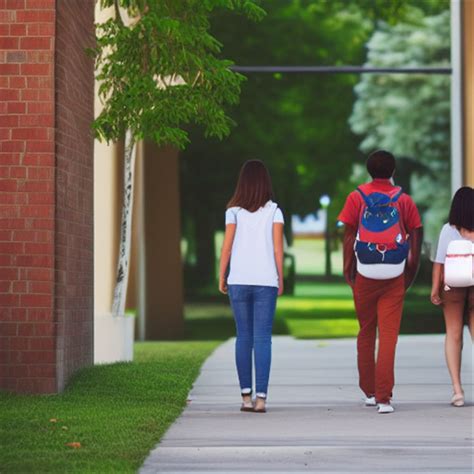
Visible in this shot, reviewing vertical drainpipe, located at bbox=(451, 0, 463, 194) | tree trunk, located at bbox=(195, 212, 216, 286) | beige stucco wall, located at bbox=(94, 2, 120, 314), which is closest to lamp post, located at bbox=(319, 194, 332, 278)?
tree trunk, located at bbox=(195, 212, 216, 286)

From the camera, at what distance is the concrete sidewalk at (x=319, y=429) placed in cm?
729

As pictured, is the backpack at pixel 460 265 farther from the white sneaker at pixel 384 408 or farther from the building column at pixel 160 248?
the building column at pixel 160 248

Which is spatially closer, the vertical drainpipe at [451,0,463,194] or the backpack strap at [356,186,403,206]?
the backpack strap at [356,186,403,206]

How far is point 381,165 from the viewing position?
993cm

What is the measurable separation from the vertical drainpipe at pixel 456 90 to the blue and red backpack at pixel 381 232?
10982 millimetres

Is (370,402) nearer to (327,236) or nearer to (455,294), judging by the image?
(455,294)

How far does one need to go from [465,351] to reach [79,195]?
20.2 feet

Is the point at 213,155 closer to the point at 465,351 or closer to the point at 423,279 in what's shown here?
the point at 423,279

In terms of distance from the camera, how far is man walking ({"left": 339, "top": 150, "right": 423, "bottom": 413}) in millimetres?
9797

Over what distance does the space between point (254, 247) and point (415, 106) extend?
11805mm

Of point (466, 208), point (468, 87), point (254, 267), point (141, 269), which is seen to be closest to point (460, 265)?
point (466, 208)

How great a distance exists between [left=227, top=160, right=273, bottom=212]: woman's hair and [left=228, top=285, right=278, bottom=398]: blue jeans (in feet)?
1.98

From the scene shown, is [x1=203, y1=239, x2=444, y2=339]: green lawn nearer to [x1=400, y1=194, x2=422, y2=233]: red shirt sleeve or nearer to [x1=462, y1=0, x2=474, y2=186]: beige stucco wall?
[x1=462, y1=0, x2=474, y2=186]: beige stucco wall

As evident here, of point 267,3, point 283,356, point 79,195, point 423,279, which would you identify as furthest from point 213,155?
point 79,195
